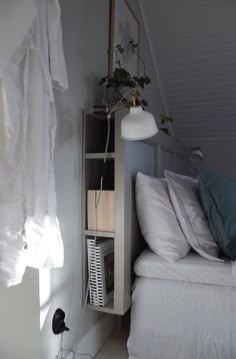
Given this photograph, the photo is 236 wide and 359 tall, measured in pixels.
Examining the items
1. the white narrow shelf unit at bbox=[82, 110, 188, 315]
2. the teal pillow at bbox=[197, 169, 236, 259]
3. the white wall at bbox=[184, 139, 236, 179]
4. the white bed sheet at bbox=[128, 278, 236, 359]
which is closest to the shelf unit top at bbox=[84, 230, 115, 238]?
the white narrow shelf unit at bbox=[82, 110, 188, 315]

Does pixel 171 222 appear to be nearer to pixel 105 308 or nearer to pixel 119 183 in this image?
pixel 119 183

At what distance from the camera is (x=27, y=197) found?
1012 millimetres

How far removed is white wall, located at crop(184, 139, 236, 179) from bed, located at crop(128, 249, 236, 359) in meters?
2.54

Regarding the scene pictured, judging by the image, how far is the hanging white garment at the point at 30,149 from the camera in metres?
0.95

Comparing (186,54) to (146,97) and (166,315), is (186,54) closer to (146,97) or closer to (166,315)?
(146,97)

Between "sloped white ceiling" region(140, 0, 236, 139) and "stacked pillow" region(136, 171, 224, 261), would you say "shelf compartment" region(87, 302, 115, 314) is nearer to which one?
"stacked pillow" region(136, 171, 224, 261)

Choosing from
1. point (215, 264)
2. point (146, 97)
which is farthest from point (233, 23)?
point (215, 264)

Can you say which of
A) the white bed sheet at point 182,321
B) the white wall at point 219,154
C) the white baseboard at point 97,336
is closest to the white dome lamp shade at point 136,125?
the white bed sheet at point 182,321

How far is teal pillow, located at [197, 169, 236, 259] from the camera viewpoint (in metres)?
1.38

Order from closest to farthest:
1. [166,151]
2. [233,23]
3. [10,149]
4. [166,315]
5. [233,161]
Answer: [10,149]
[166,315]
[166,151]
[233,23]
[233,161]

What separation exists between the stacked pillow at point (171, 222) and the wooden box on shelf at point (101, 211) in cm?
15

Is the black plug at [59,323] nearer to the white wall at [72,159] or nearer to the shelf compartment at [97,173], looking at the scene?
the white wall at [72,159]

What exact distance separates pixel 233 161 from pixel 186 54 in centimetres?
148

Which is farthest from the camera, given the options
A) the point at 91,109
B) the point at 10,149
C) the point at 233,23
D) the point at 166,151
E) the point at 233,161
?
the point at 233,161
